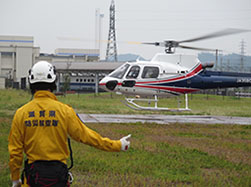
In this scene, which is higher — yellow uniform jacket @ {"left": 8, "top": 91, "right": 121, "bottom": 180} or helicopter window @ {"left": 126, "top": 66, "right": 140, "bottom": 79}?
helicopter window @ {"left": 126, "top": 66, "right": 140, "bottom": 79}

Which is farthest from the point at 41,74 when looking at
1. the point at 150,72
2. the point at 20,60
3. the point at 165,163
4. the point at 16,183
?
the point at 20,60

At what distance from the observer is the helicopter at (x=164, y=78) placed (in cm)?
1880

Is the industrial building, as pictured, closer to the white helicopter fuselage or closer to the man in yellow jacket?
the white helicopter fuselage

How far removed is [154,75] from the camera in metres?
19.0

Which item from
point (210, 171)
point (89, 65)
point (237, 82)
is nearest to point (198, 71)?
point (237, 82)

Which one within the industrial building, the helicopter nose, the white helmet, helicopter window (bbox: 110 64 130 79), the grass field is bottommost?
the grass field

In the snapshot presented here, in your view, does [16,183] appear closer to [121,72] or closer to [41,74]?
[41,74]

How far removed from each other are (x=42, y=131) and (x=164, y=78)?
15756mm

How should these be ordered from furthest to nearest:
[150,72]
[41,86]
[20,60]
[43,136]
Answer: [20,60] < [150,72] < [41,86] < [43,136]

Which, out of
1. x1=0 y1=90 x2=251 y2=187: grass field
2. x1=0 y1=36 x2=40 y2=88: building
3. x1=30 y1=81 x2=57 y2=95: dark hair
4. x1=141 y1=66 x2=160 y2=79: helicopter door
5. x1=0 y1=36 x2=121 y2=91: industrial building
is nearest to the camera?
x1=30 y1=81 x2=57 y2=95: dark hair

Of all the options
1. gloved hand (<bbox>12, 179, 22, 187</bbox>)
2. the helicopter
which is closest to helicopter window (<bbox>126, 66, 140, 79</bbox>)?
the helicopter

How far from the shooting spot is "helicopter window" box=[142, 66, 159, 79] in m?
18.9

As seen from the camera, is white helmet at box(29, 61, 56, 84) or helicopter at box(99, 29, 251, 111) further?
helicopter at box(99, 29, 251, 111)

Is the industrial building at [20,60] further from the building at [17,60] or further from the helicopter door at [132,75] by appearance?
the helicopter door at [132,75]
